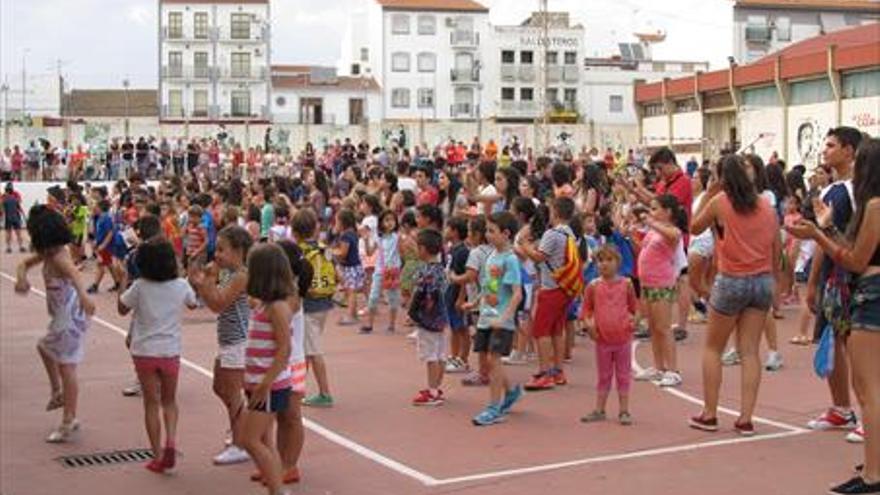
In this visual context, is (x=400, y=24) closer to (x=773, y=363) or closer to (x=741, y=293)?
(x=773, y=363)

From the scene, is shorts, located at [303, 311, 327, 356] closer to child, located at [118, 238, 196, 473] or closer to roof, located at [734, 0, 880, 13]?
child, located at [118, 238, 196, 473]

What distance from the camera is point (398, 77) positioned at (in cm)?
8388

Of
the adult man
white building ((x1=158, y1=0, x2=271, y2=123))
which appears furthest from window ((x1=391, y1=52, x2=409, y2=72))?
the adult man

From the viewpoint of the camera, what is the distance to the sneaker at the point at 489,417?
911 centimetres

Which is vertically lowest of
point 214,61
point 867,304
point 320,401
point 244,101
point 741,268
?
point 320,401

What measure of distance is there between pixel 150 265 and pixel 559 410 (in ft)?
11.6

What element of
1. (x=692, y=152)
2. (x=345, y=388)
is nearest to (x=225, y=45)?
(x=692, y=152)

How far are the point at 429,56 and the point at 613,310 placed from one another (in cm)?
7669

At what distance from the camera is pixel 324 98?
81.8 metres

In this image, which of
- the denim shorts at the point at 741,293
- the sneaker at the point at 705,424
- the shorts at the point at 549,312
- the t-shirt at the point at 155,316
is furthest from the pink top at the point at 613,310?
the t-shirt at the point at 155,316

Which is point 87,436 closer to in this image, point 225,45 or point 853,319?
point 853,319

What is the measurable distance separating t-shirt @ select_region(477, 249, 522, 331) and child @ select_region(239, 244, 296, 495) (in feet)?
8.79

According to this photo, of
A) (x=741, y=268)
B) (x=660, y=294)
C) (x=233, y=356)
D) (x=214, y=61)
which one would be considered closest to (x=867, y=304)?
(x=741, y=268)

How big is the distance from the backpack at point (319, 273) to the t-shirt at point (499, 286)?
1578mm
